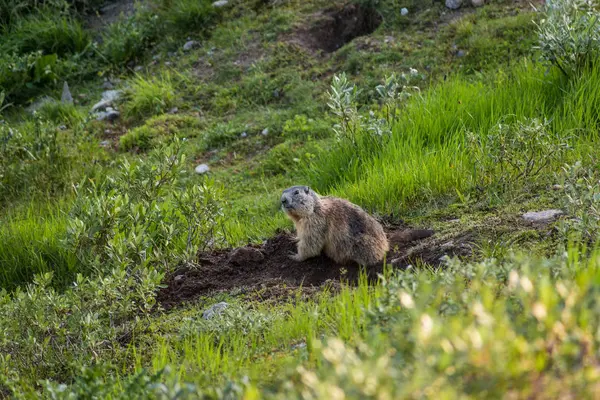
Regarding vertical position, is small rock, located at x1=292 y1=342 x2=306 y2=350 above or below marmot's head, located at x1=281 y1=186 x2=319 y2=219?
above

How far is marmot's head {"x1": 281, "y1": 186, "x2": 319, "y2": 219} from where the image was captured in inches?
243

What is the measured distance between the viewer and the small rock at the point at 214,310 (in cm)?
517

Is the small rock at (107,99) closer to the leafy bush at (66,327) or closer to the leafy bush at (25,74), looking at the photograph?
the leafy bush at (25,74)

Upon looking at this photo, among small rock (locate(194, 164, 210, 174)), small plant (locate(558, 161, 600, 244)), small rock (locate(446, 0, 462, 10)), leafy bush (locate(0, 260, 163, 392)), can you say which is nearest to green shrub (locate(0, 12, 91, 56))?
small rock (locate(194, 164, 210, 174))

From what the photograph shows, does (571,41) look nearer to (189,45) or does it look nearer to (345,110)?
(345,110)

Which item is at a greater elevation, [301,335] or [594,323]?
[594,323]

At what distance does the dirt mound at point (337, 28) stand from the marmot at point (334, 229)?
14.3 ft

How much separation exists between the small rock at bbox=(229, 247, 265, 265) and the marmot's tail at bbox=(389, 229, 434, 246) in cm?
105

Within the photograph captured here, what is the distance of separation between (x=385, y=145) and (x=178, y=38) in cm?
502

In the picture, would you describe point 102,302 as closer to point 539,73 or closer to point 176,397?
point 176,397

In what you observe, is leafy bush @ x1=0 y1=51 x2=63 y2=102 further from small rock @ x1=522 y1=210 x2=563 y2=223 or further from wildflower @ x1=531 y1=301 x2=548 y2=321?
wildflower @ x1=531 y1=301 x2=548 y2=321

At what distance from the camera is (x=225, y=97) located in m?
9.86

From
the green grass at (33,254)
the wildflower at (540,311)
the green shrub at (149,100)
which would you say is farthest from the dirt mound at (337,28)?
the wildflower at (540,311)

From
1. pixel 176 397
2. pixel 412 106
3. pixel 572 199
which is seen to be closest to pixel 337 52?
pixel 412 106
